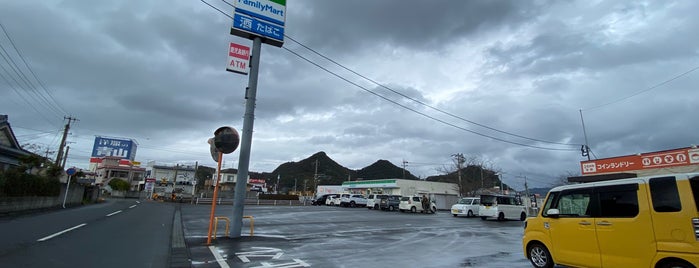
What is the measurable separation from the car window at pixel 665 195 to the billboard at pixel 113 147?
186 feet

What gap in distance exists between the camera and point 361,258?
27.0 ft

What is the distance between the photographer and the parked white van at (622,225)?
16.4 ft

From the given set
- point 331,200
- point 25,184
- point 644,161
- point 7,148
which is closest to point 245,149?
point 25,184

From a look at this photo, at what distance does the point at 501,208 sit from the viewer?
81.4 ft

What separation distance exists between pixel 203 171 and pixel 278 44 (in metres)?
94.9

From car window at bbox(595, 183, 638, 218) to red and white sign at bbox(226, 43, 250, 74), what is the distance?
10.3 metres

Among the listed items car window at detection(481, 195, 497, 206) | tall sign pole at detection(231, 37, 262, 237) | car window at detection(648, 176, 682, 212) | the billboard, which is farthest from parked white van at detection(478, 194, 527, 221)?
the billboard

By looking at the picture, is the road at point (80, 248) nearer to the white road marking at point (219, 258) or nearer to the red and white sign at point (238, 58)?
the white road marking at point (219, 258)

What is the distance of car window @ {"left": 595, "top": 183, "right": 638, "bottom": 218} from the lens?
569 centimetres

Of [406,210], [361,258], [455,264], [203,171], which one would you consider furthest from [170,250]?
[203,171]

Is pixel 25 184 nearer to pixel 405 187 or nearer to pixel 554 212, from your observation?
pixel 554 212

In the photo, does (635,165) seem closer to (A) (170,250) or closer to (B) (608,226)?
(B) (608,226)

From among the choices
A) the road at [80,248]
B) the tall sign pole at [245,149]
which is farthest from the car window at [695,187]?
the tall sign pole at [245,149]

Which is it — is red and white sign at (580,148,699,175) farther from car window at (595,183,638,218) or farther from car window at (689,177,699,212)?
car window at (689,177,699,212)
